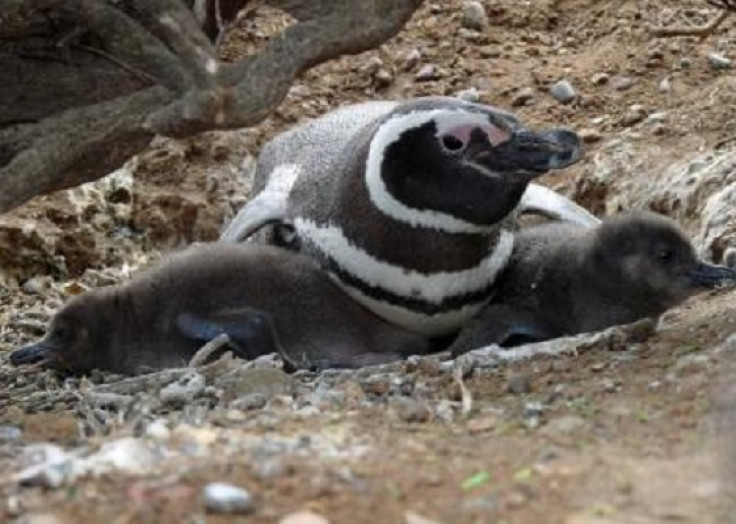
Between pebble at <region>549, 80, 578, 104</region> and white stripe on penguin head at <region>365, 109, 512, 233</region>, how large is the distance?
6.68 ft

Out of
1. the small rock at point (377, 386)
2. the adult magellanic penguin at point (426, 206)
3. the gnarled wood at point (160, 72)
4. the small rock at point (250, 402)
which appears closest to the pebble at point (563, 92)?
the adult magellanic penguin at point (426, 206)

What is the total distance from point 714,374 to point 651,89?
126 inches

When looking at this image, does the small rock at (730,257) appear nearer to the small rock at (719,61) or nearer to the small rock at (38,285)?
the small rock at (719,61)

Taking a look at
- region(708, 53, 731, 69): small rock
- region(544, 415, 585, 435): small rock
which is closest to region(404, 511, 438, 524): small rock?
region(544, 415, 585, 435): small rock

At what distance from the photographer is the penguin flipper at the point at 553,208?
229 inches

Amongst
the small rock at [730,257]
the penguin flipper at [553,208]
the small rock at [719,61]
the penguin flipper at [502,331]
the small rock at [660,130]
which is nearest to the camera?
the penguin flipper at [502,331]

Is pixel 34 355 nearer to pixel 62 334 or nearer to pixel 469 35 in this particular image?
pixel 62 334

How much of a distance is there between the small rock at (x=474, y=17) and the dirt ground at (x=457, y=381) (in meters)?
0.03

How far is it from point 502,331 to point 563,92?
2215 mm

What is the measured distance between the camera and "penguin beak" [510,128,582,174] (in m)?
4.75

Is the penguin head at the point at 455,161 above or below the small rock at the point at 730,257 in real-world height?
above

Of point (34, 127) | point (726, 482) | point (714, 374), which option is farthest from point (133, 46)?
point (726, 482)

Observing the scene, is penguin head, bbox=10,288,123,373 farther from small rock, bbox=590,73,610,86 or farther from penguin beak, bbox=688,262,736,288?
small rock, bbox=590,73,610,86

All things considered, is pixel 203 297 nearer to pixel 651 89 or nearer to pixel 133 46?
pixel 133 46
